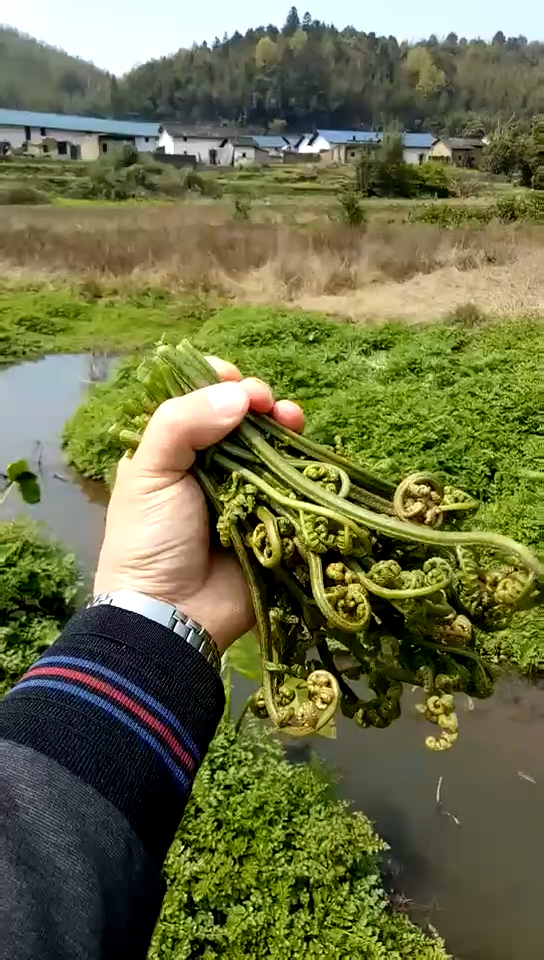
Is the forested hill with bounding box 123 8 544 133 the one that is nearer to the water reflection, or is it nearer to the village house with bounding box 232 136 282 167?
the village house with bounding box 232 136 282 167

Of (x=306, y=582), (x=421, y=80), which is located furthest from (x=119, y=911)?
(x=421, y=80)

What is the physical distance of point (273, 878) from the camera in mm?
3604

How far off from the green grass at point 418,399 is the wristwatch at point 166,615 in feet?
15.0

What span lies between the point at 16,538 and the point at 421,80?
90.1m

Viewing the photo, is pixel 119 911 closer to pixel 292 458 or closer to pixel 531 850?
pixel 292 458

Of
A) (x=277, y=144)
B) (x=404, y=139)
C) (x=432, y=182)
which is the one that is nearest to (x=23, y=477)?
(x=432, y=182)

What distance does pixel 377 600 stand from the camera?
6.08 ft

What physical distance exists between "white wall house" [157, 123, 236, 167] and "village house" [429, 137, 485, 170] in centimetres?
1520

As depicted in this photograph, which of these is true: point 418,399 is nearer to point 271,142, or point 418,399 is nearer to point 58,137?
point 58,137

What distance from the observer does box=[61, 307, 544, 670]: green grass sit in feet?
23.4

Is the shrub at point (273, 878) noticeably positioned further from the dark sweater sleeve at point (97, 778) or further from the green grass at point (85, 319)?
the green grass at point (85, 319)

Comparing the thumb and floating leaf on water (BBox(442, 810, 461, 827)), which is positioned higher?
the thumb

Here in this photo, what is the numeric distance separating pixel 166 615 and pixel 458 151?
1979 inches

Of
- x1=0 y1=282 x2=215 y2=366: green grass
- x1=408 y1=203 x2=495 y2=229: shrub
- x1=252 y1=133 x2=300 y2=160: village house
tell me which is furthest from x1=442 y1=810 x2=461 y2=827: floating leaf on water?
x1=252 y1=133 x2=300 y2=160: village house
